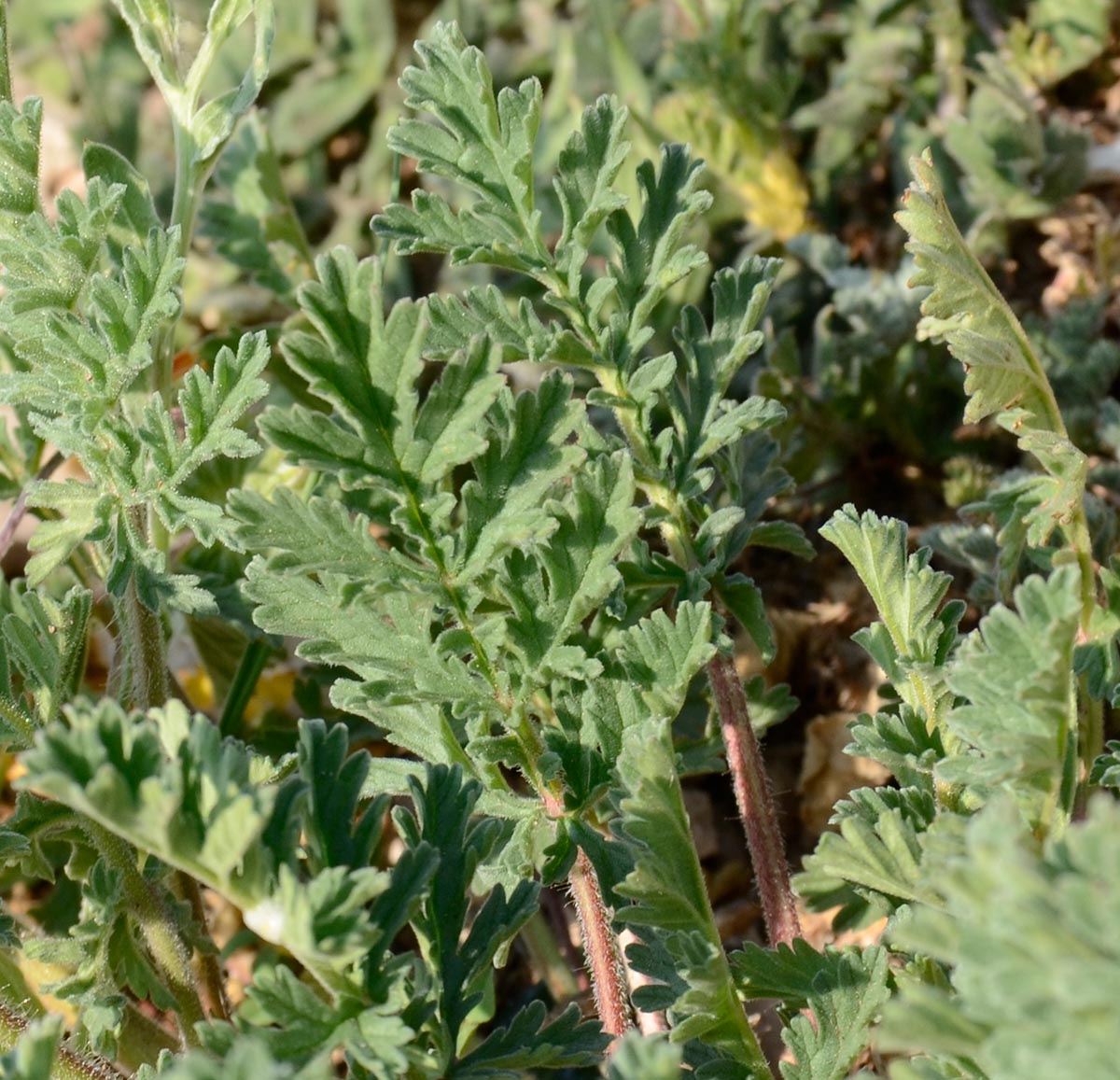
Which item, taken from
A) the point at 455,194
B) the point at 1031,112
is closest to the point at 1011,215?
the point at 1031,112

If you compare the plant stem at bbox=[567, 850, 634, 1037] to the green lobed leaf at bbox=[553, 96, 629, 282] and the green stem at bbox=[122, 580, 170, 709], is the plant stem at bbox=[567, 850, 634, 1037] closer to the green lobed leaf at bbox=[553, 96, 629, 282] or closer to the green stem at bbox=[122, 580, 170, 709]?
the green stem at bbox=[122, 580, 170, 709]

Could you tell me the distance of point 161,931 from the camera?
1832 mm

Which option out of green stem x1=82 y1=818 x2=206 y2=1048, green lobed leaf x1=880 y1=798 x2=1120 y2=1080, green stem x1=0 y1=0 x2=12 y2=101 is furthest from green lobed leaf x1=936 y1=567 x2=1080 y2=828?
green stem x1=0 y1=0 x2=12 y2=101

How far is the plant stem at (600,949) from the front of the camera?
1.73 meters

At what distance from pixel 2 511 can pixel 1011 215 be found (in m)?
2.31

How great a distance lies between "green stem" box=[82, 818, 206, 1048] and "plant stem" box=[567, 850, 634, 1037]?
523 mm

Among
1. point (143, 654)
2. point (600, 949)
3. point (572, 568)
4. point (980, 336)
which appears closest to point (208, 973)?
point (143, 654)

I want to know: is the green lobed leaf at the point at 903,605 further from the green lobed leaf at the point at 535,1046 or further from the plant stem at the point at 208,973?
the plant stem at the point at 208,973

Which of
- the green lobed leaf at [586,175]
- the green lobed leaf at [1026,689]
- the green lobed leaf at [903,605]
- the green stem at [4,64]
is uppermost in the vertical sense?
the green stem at [4,64]

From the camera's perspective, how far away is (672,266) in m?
1.81

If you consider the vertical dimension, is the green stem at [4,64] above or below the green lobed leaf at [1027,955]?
above

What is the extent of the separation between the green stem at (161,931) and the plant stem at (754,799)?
0.76 meters

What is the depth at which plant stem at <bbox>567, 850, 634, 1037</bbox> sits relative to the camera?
173cm

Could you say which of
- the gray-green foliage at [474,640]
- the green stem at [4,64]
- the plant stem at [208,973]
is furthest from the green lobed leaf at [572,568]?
the green stem at [4,64]
